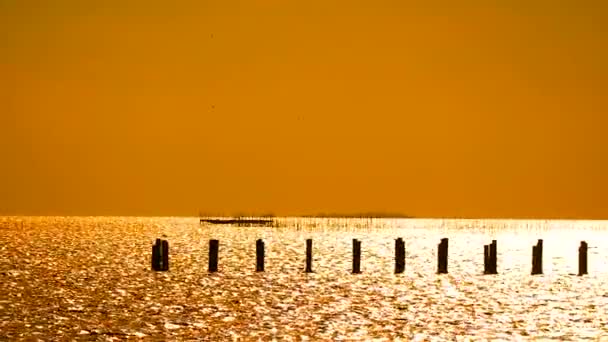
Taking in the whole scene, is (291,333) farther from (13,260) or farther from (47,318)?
(13,260)

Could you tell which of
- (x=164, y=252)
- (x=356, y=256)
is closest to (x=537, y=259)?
(x=356, y=256)

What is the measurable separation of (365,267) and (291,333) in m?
40.7

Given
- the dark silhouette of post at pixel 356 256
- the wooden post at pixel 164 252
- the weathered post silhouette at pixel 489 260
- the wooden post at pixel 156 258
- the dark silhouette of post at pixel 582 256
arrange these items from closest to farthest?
the dark silhouette of post at pixel 356 256 → the dark silhouette of post at pixel 582 256 → the wooden post at pixel 164 252 → the wooden post at pixel 156 258 → the weathered post silhouette at pixel 489 260

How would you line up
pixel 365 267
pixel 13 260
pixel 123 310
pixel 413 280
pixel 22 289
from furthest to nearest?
pixel 13 260
pixel 365 267
pixel 413 280
pixel 22 289
pixel 123 310

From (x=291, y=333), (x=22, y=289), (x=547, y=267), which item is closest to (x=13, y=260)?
(x=22, y=289)

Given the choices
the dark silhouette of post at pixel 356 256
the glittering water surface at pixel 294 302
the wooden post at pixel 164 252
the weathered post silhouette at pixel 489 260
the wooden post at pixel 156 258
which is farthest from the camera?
the weathered post silhouette at pixel 489 260

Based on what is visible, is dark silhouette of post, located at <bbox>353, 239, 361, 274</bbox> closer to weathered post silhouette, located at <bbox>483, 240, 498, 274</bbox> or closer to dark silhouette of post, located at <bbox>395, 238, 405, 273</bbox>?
dark silhouette of post, located at <bbox>395, 238, 405, 273</bbox>

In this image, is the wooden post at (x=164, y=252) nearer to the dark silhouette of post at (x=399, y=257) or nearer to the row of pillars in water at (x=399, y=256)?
the row of pillars in water at (x=399, y=256)

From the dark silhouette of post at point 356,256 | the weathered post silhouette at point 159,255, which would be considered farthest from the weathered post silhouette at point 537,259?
the weathered post silhouette at point 159,255

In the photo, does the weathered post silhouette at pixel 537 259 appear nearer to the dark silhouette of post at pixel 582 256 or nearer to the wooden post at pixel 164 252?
the dark silhouette of post at pixel 582 256

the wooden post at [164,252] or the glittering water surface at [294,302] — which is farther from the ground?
the wooden post at [164,252]

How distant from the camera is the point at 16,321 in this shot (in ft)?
144

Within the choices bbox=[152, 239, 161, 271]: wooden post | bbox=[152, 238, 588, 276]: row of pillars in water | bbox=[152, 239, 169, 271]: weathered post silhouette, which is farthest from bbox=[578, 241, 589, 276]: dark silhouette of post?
bbox=[152, 239, 161, 271]: wooden post

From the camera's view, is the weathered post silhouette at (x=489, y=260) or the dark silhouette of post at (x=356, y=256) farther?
the weathered post silhouette at (x=489, y=260)
